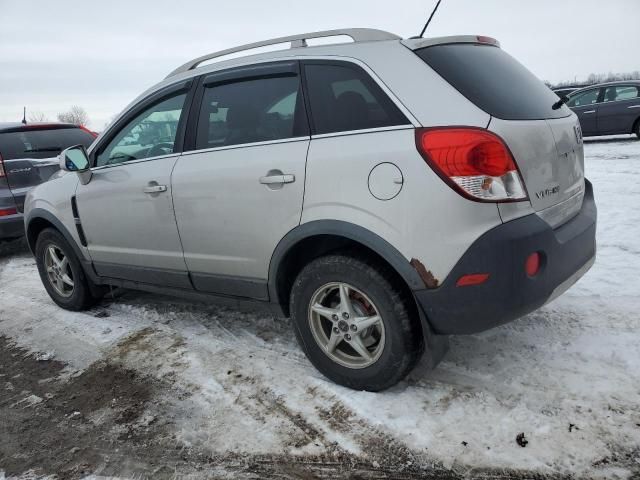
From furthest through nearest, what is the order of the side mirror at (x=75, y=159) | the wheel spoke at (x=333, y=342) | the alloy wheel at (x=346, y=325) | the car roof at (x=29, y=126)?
1. the car roof at (x=29, y=126)
2. the side mirror at (x=75, y=159)
3. the wheel spoke at (x=333, y=342)
4. the alloy wheel at (x=346, y=325)

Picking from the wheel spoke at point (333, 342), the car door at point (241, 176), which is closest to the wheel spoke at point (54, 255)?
the car door at point (241, 176)

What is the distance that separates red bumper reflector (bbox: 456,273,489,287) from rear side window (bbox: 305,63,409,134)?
2.51 feet

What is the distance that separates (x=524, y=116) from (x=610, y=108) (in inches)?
449

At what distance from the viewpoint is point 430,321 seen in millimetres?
2375

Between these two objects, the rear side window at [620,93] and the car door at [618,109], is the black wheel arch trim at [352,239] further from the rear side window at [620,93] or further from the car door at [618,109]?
the rear side window at [620,93]

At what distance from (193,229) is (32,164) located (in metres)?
4.20

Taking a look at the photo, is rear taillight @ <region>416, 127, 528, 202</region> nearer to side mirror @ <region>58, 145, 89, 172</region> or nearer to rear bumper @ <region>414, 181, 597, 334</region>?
rear bumper @ <region>414, 181, 597, 334</region>

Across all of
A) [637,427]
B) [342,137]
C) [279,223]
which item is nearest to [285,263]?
[279,223]

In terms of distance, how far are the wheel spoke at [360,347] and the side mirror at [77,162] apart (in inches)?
99.5

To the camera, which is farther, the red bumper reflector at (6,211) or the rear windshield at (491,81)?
the red bumper reflector at (6,211)

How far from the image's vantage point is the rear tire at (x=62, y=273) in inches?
169

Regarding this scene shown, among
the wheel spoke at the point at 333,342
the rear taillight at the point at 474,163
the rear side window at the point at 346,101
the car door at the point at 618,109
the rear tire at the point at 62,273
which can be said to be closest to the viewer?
the rear taillight at the point at 474,163

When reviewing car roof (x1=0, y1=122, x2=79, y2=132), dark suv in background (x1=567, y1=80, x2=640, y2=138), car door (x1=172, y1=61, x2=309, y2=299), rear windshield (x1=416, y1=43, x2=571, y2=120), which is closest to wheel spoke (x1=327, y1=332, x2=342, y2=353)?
car door (x1=172, y1=61, x2=309, y2=299)

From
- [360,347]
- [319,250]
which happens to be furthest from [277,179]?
[360,347]
